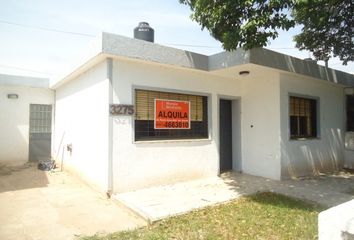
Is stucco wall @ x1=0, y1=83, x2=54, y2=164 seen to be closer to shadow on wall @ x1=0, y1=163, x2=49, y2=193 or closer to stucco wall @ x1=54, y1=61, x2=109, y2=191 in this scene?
→ shadow on wall @ x1=0, y1=163, x2=49, y2=193

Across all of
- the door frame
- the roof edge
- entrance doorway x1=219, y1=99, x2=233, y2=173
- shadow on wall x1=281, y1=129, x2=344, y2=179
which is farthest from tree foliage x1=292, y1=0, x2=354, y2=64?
entrance doorway x1=219, y1=99, x2=233, y2=173

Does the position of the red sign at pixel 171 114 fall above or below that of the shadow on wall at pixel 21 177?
above

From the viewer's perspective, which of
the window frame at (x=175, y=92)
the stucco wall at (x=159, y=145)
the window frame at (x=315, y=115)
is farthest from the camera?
the window frame at (x=315, y=115)

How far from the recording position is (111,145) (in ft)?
20.6

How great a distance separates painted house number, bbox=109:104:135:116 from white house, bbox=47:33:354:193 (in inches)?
0.9

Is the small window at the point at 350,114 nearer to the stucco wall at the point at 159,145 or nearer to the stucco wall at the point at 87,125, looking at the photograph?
the stucco wall at the point at 159,145

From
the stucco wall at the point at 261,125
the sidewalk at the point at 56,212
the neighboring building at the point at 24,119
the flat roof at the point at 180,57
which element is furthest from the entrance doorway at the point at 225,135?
the neighboring building at the point at 24,119

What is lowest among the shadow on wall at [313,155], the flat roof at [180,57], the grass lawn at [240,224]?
the grass lawn at [240,224]

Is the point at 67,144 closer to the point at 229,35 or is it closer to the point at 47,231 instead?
the point at 47,231

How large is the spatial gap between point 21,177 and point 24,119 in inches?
153

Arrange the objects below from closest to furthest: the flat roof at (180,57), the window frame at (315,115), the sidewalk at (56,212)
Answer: the sidewalk at (56,212) → the flat roof at (180,57) → the window frame at (315,115)

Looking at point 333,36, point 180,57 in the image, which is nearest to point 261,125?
point 180,57

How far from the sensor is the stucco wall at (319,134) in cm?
827

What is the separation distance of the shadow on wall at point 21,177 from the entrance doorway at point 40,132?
121 cm
